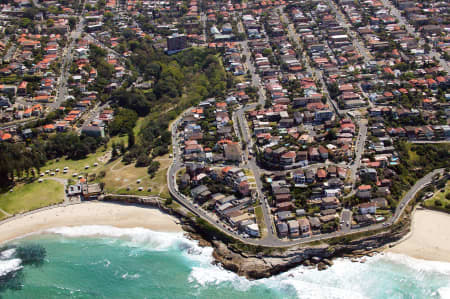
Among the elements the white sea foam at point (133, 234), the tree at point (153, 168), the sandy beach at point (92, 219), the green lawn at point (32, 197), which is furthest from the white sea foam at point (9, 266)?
the tree at point (153, 168)

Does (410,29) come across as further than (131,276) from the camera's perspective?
Yes

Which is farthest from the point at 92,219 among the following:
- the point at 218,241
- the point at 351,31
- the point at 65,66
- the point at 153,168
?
the point at 351,31

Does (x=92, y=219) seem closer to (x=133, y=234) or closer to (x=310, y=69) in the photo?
(x=133, y=234)

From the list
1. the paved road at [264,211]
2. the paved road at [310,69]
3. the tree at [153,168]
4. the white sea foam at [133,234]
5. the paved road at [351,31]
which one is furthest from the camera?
the paved road at [351,31]

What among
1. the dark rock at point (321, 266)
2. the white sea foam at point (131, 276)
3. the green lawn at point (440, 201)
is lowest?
the dark rock at point (321, 266)

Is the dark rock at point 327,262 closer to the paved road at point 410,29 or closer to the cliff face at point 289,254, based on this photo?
the cliff face at point 289,254

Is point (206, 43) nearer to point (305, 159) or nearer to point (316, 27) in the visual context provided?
point (316, 27)
